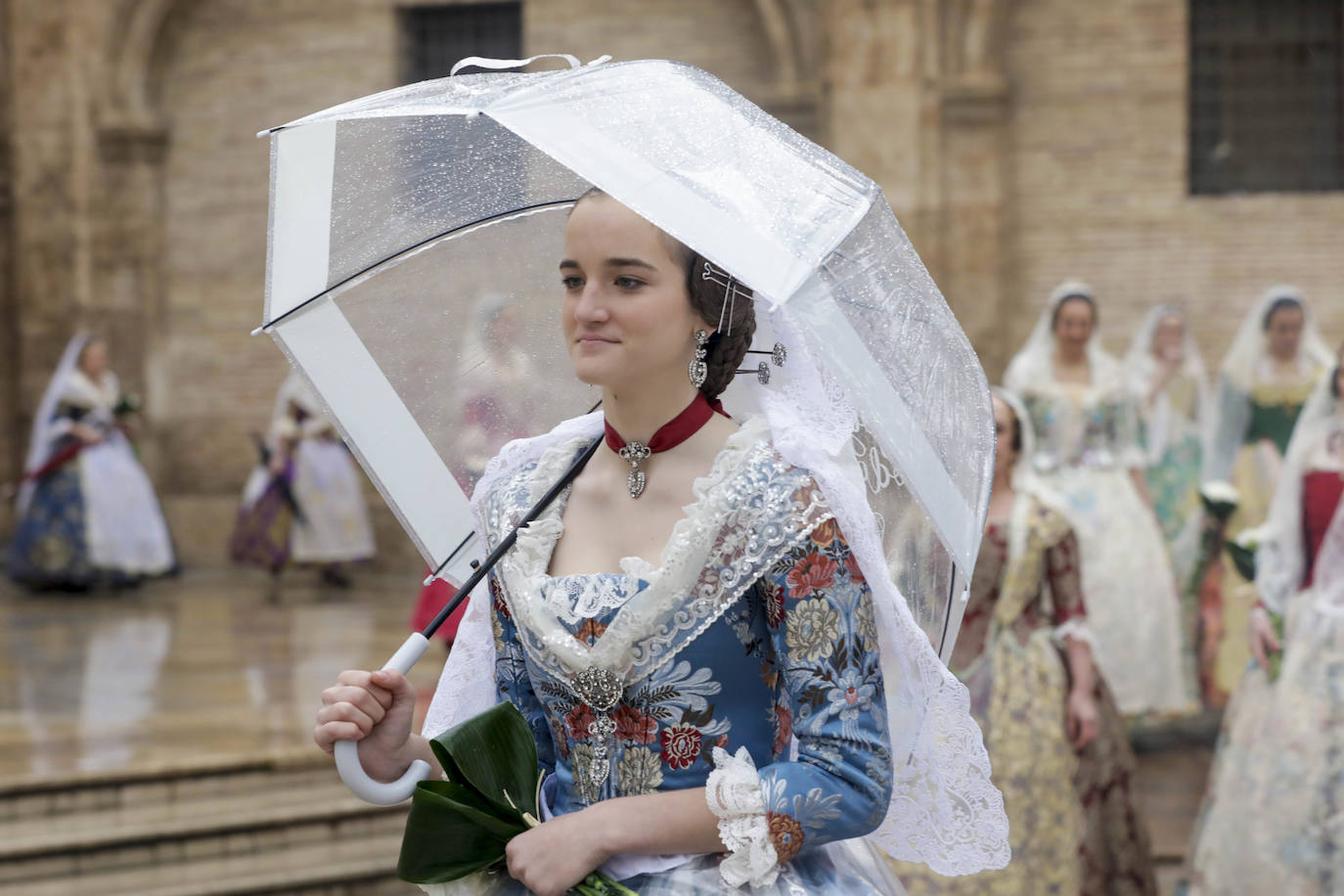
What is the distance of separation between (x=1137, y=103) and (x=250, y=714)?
7.93 m

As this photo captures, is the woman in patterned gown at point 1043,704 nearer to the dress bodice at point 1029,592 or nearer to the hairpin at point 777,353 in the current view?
the dress bodice at point 1029,592

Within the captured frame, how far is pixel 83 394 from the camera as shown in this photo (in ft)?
39.9

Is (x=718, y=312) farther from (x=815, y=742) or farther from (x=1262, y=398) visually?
(x=1262, y=398)

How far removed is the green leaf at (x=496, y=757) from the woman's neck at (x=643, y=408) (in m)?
0.37

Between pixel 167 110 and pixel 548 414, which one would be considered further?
pixel 167 110

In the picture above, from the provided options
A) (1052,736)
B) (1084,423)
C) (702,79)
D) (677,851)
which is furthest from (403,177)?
(1084,423)

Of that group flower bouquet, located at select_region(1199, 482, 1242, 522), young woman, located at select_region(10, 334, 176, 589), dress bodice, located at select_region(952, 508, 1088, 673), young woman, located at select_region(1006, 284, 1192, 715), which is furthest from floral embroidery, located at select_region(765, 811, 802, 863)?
young woman, located at select_region(10, 334, 176, 589)

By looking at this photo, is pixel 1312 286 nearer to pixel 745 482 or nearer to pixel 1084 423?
pixel 1084 423

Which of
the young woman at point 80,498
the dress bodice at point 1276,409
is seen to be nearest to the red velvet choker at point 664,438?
the dress bodice at point 1276,409

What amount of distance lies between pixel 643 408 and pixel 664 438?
0.05 meters

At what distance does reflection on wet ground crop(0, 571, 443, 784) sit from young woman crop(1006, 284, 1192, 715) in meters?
3.20

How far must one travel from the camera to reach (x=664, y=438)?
6.61 feet

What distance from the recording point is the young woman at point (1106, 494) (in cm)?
757

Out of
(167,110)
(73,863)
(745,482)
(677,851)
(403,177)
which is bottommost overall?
(73,863)
